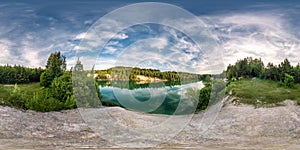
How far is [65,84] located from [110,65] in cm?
703

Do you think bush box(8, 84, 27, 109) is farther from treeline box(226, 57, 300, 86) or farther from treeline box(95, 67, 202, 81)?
treeline box(226, 57, 300, 86)

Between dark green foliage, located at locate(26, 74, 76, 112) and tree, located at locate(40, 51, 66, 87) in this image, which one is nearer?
dark green foliage, located at locate(26, 74, 76, 112)

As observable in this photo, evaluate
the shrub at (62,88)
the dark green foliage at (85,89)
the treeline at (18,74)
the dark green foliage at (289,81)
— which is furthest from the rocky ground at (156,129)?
the treeline at (18,74)

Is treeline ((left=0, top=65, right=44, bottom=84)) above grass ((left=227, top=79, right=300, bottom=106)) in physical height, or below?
above

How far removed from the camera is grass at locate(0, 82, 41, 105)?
58.7 ft

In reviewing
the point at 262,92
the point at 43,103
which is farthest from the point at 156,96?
the point at 262,92

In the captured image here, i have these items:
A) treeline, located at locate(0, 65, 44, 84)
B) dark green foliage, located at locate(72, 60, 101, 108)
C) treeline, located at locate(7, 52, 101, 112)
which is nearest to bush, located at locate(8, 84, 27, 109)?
treeline, located at locate(7, 52, 101, 112)

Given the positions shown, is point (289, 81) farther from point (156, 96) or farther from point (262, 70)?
point (156, 96)

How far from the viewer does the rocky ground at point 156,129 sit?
11812 mm

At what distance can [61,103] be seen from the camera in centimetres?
1806

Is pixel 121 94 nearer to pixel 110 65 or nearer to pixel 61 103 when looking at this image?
pixel 110 65

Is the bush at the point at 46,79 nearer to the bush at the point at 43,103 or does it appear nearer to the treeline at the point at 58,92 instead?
the treeline at the point at 58,92

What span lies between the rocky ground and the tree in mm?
4359

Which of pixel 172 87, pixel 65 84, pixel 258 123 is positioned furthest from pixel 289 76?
pixel 65 84
